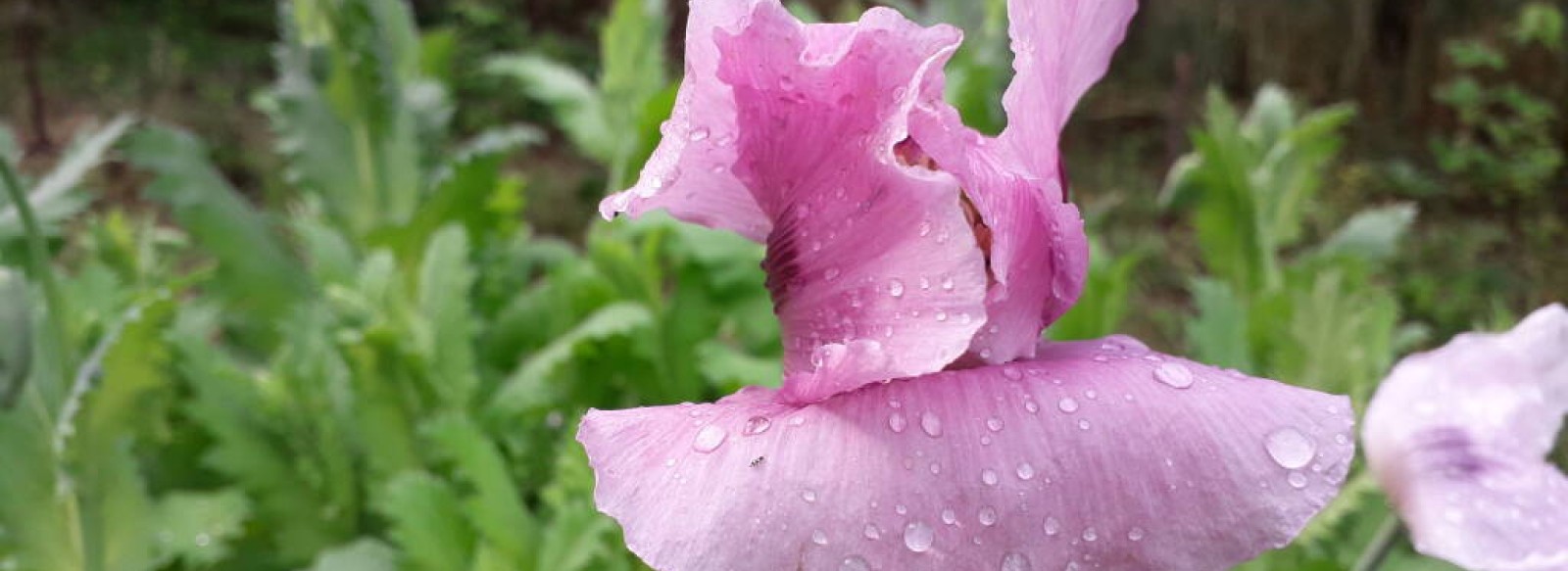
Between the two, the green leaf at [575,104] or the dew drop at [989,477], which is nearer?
the dew drop at [989,477]

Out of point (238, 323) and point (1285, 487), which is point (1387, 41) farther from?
point (1285, 487)

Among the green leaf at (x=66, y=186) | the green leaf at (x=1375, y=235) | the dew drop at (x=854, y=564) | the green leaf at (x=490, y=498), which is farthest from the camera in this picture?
the green leaf at (x=1375, y=235)

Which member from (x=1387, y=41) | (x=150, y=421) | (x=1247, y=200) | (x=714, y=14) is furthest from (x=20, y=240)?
(x=1387, y=41)

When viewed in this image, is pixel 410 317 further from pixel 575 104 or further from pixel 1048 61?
pixel 1048 61

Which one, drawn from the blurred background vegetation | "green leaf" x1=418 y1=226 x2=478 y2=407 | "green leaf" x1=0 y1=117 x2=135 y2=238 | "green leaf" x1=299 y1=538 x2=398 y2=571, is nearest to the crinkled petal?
the blurred background vegetation

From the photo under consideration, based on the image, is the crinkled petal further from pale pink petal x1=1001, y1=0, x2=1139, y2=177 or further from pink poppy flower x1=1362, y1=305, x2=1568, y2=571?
pink poppy flower x1=1362, y1=305, x2=1568, y2=571

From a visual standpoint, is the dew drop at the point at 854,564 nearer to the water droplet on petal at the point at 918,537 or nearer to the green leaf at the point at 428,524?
the water droplet on petal at the point at 918,537

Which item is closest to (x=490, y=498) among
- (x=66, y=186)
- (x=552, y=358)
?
(x=552, y=358)

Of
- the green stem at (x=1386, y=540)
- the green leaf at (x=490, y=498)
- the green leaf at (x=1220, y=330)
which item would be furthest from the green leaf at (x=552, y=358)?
the green stem at (x=1386, y=540)
